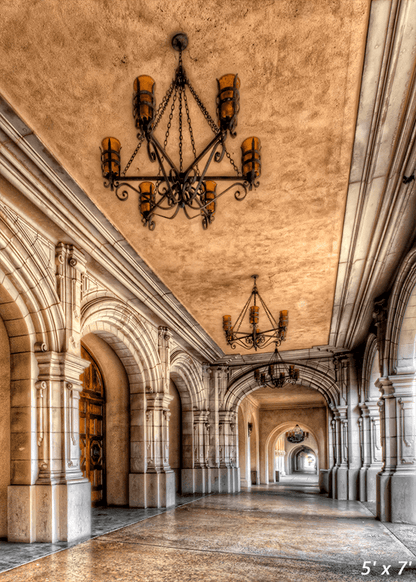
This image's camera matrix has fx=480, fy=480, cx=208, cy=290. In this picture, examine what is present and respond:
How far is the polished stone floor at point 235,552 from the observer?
168 inches

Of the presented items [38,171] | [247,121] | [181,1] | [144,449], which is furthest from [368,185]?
[144,449]

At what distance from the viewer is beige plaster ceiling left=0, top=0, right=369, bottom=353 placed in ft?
A: 9.71

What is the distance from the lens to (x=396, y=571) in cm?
448

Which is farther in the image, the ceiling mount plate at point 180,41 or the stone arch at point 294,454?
the stone arch at point 294,454

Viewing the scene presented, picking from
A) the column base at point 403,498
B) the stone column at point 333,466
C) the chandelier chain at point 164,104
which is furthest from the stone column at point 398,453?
the chandelier chain at point 164,104

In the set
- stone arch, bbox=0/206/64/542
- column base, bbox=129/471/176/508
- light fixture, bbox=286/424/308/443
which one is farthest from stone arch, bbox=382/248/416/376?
light fixture, bbox=286/424/308/443

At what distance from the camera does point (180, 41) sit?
311cm

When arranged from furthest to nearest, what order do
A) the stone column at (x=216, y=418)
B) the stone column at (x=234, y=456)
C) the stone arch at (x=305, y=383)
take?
the stone column at (x=234, y=456)
the stone arch at (x=305, y=383)
the stone column at (x=216, y=418)

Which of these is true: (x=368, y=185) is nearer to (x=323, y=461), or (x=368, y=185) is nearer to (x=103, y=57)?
(x=103, y=57)

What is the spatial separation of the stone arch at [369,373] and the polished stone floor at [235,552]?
383 centimetres

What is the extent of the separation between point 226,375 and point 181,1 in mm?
12109

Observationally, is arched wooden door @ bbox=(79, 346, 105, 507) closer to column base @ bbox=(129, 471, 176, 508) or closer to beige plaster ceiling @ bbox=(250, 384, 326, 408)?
column base @ bbox=(129, 471, 176, 508)

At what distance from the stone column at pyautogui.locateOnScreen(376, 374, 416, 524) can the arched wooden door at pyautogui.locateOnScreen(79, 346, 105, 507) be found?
16.1 ft

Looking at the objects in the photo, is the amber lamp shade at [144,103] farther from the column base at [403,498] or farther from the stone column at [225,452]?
the stone column at [225,452]
